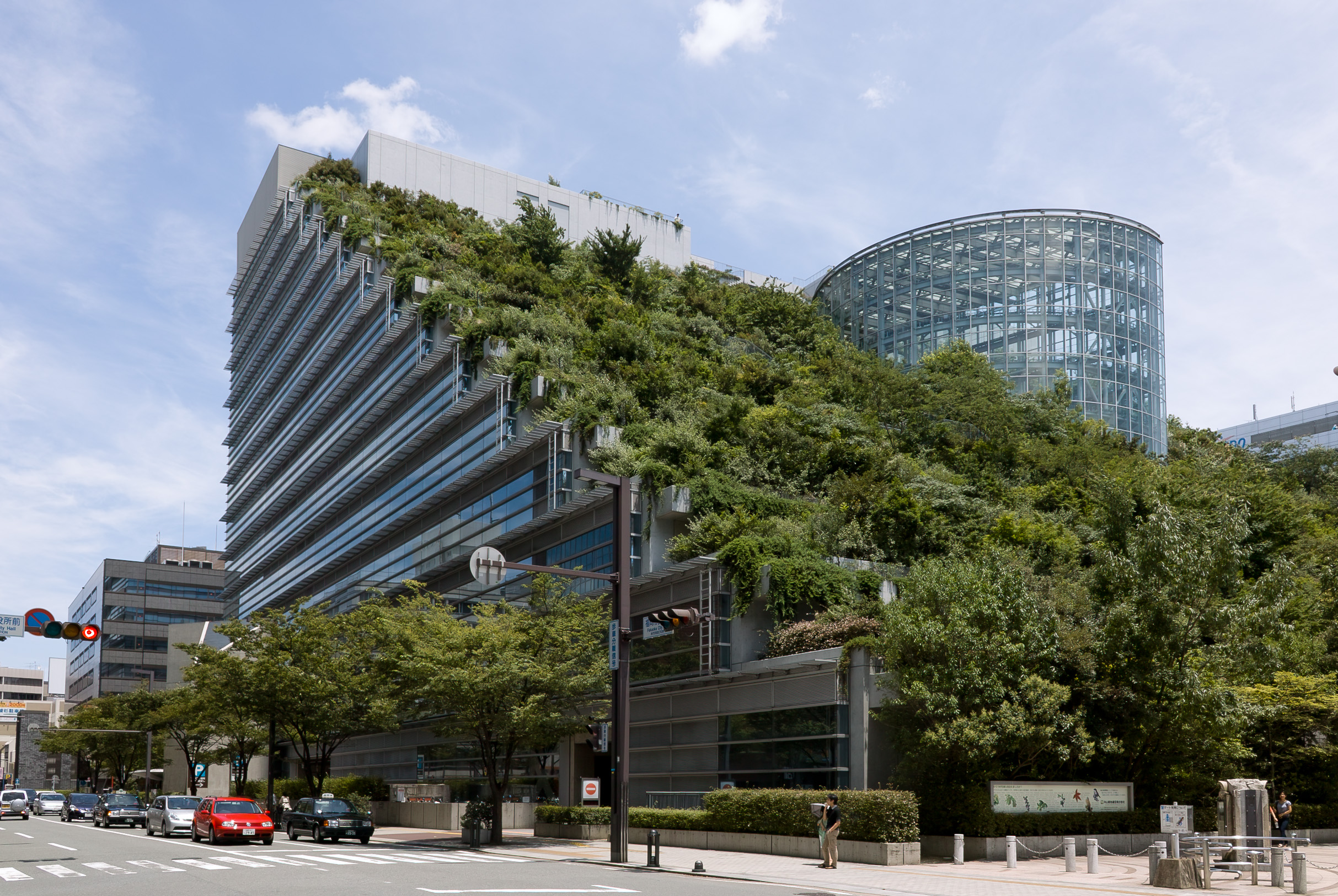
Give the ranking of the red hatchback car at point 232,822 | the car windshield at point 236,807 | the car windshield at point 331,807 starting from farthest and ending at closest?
the car windshield at point 331,807, the car windshield at point 236,807, the red hatchback car at point 232,822

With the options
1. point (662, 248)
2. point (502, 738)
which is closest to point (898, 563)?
point (502, 738)

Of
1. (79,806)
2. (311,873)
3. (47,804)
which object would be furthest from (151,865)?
(47,804)

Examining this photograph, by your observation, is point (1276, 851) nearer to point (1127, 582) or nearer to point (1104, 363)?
point (1127, 582)

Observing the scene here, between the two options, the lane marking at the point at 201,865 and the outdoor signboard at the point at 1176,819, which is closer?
the outdoor signboard at the point at 1176,819

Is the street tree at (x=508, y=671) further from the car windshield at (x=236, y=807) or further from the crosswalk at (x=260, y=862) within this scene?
the car windshield at (x=236, y=807)

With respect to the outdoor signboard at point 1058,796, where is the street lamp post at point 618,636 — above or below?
above

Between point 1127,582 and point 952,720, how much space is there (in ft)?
20.6

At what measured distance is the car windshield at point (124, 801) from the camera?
51469 mm

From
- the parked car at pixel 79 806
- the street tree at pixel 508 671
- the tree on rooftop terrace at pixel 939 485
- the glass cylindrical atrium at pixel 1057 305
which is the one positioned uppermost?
the glass cylindrical atrium at pixel 1057 305

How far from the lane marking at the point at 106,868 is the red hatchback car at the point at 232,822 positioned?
752 cm

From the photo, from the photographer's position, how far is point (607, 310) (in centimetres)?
6384

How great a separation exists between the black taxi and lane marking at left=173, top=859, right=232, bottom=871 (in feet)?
26.7

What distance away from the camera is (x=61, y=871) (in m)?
A: 24.7

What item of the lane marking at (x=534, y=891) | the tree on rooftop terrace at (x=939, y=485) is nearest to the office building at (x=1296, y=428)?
the tree on rooftop terrace at (x=939, y=485)
